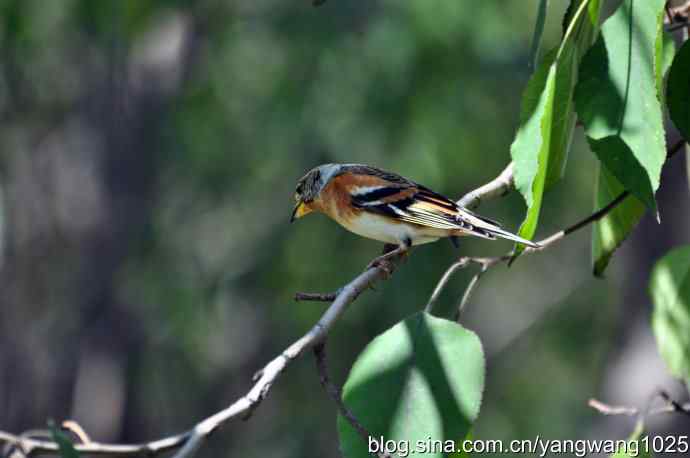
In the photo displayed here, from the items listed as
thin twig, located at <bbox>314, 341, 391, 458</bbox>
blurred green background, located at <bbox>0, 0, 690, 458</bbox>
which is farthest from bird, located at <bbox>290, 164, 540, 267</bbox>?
blurred green background, located at <bbox>0, 0, 690, 458</bbox>

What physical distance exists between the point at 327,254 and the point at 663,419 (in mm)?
4699

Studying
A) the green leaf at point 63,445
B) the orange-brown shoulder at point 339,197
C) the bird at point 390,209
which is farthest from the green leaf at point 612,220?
the green leaf at point 63,445

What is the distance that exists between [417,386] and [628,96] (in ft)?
3.08

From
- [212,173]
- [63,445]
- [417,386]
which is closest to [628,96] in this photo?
[417,386]

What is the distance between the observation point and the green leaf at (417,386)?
98.0 inches

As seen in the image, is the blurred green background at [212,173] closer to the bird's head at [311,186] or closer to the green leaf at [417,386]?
the bird's head at [311,186]

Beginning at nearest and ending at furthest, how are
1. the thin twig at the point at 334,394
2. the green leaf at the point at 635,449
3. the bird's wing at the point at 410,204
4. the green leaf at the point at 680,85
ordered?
the thin twig at the point at 334,394 → the green leaf at the point at 680,85 → the green leaf at the point at 635,449 → the bird's wing at the point at 410,204

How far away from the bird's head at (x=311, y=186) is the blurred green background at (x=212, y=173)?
4.14m

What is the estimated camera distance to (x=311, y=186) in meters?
4.77

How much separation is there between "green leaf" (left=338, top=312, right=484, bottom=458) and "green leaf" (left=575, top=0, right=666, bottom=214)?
0.62 metres

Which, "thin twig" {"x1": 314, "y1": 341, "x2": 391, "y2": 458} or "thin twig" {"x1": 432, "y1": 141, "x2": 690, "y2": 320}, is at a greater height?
"thin twig" {"x1": 432, "y1": 141, "x2": 690, "y2": 320}

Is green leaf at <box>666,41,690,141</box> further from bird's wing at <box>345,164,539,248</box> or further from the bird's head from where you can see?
the bird's head

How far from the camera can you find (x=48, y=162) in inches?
427

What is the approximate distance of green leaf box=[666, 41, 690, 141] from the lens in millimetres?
2453
